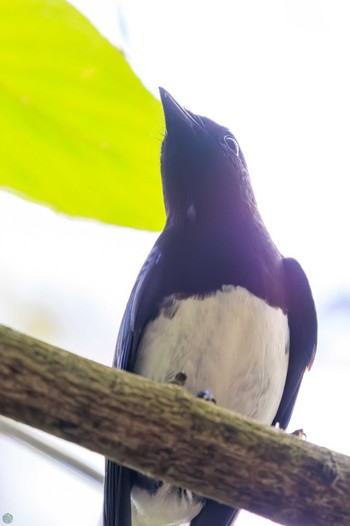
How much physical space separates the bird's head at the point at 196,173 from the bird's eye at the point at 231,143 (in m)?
0.03

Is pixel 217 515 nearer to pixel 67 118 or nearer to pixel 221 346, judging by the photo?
pixel 221 346

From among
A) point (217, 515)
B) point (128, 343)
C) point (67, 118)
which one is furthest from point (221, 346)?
point (67, 118)

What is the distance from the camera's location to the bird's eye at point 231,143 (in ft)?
6.99

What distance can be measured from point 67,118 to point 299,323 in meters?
1.14

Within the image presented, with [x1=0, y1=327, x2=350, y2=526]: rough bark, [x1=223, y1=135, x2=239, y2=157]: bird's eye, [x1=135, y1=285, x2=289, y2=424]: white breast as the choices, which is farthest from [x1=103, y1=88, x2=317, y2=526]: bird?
[x1=0, y1=327, x2=350, y2=526]: rough bark

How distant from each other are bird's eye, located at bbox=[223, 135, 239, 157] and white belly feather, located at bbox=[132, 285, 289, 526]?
1.93ft

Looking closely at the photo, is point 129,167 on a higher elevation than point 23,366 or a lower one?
higher

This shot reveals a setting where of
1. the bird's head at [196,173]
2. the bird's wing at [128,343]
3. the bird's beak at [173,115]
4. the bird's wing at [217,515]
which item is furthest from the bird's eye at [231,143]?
the bird's wing at [217,515]

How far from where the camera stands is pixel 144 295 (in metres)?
1.76

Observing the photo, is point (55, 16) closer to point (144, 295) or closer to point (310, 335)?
point (144, 295)

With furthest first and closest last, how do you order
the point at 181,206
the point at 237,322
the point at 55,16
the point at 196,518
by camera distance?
the point at 181,206, the point at 196,518, the point at 237,322, the point at 55,16

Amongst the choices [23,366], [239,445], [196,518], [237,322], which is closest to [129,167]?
[23,366]

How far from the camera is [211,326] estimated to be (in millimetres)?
1670

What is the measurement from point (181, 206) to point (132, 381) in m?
0.93
